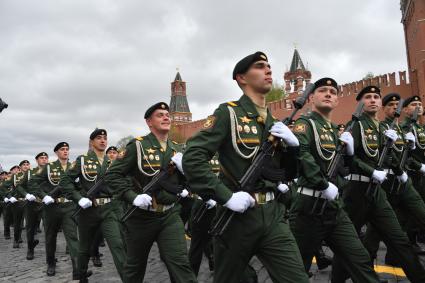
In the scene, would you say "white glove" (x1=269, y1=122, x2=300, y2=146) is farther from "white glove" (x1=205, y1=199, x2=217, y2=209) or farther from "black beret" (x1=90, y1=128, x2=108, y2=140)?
"black beret" (x1=90, y1=128, x2=108, y2=140)

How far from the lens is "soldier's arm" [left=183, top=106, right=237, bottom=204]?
9.15 feet

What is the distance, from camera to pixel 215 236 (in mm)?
2922

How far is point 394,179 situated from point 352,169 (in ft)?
2.33

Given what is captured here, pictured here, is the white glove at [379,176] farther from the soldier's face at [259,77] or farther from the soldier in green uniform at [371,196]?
the soldier's face at [259,77]

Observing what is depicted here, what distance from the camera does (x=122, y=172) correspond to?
4805mm

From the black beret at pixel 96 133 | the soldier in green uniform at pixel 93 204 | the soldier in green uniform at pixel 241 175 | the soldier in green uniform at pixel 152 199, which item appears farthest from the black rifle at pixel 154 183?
the black beret at pixel 96 133

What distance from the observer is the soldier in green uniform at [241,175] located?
110 inches

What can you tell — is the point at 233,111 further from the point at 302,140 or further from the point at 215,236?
the point at 302,140

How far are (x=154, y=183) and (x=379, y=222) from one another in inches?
100

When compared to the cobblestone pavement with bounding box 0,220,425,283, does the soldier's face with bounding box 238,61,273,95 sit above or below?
above

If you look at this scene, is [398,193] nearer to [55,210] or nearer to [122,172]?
[122,172]

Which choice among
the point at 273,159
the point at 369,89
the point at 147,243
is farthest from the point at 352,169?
the point at 147,243

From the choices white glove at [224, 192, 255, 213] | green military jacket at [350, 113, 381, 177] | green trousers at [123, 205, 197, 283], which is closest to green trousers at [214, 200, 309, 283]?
white glove at [224, 192, 255, 213]

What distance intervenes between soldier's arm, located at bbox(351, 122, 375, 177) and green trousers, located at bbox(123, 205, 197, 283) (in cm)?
223
